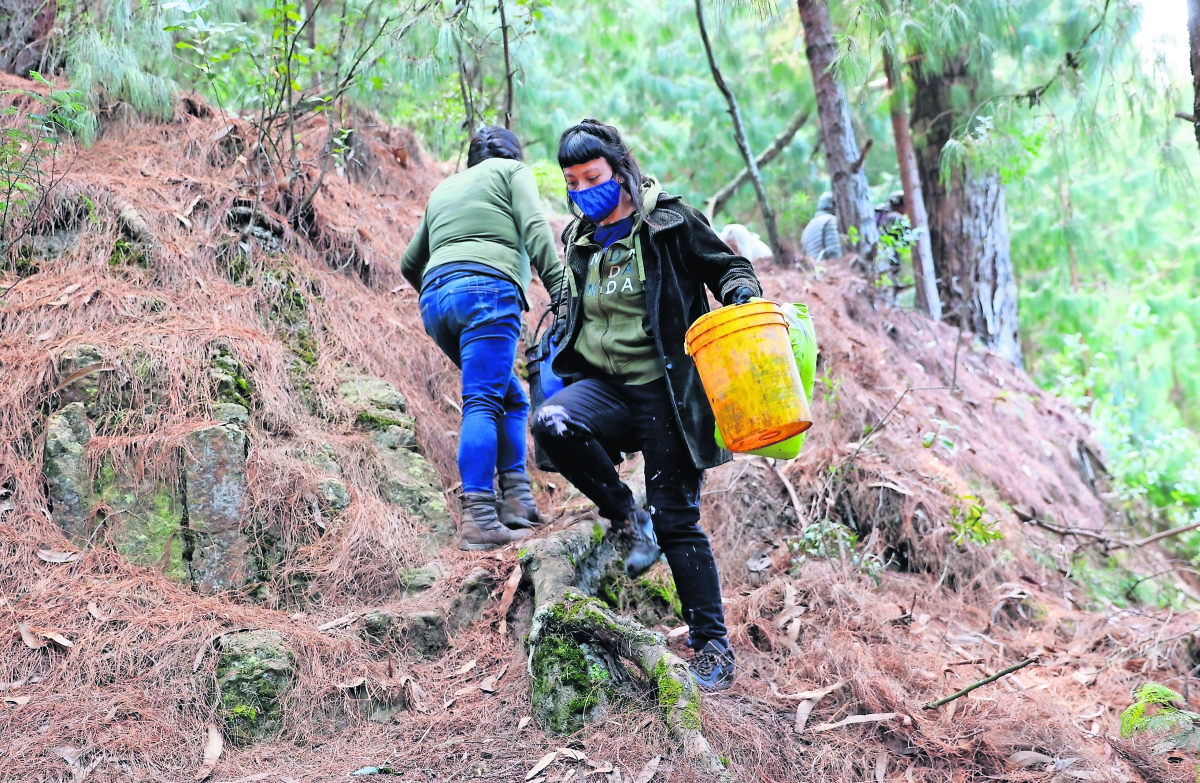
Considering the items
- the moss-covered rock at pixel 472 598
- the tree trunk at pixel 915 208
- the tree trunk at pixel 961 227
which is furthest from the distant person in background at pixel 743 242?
the moss-covered rock at pixel 472 598

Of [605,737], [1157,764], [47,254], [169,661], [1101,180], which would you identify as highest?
[1101,180]

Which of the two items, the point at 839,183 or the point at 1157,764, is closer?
the point at 1157,764

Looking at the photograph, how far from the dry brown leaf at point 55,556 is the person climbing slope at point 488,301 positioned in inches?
58.1

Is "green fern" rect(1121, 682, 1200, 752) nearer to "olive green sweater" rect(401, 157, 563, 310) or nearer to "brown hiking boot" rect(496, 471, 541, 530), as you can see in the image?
"brown hiking boot" rect(496, 471, 541, 530)

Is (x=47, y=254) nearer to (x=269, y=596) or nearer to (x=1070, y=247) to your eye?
(x=269, y=596)

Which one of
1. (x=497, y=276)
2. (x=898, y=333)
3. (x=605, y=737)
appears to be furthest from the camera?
(x=898, y=333)

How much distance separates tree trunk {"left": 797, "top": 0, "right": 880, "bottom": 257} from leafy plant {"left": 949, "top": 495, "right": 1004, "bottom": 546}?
3.26m

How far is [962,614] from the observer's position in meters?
4.25

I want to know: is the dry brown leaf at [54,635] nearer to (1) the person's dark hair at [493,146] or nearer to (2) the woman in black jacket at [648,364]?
(2) the woman in black jacket at [648,364]

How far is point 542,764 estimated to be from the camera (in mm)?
2531

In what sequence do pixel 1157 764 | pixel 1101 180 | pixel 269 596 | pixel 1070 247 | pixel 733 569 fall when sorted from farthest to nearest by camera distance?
pixel 1101 180 → pixel 1070 247 → pixel 733 569 → pixel 269 596 → pixel 1157 764

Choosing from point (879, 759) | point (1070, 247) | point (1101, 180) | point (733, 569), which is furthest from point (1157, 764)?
point (1101, 180)

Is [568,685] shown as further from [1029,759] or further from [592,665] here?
[1029,759]

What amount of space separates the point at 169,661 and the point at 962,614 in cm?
345
